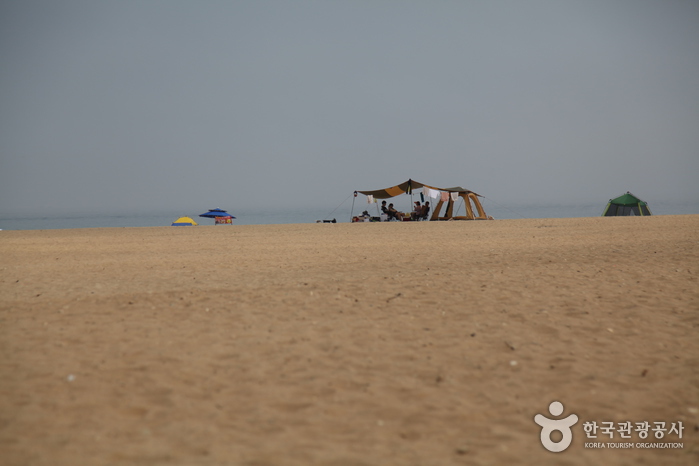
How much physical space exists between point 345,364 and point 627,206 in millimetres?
36828

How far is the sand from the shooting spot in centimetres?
371

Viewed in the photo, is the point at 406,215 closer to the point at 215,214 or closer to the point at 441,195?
the point at 441,195

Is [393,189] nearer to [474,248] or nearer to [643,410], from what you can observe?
[474,248]

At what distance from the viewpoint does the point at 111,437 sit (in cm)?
376

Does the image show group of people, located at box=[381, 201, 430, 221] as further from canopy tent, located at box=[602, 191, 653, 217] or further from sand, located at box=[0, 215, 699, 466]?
sand, located at box=[0, 215, 699, 466]

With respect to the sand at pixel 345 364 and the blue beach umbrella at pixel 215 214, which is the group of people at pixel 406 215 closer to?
the blue beach umbrella at pixel 215 214

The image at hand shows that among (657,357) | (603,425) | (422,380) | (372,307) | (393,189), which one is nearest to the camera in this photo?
(603,425)

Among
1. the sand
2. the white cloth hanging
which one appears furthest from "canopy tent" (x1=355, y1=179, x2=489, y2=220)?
the sand

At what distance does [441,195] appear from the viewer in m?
33.3

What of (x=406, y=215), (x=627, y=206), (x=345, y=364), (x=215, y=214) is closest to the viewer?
(x=345, y=364)

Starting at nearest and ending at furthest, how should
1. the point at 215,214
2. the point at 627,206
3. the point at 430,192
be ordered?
the point at 430,192 → the point at 627,206 → the point at 215,214

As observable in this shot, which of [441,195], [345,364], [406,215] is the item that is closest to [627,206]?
[441,195]

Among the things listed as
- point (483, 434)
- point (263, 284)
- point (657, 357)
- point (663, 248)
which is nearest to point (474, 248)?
point (663, 248)

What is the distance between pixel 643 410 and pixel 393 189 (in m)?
29.0
